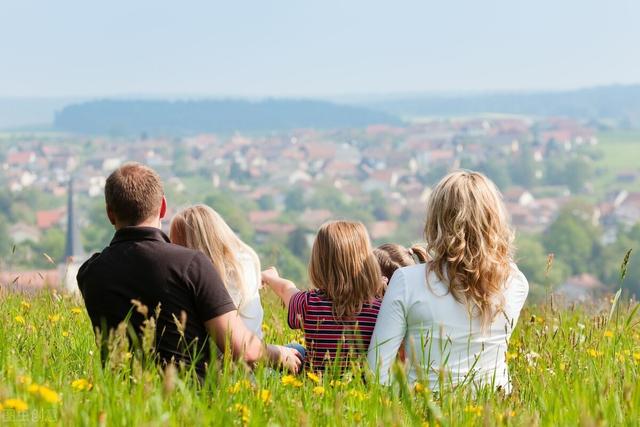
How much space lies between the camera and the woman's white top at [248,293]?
371cm

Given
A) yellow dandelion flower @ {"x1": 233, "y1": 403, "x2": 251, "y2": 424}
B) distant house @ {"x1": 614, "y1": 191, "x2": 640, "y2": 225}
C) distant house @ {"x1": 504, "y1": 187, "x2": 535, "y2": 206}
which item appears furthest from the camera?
distant house @ {"x1": 504, "y1": 187, "x2": 535, "y2": 206}

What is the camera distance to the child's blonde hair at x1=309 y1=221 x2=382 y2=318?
347 centimetres

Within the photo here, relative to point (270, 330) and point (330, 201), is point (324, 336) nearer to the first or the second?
point (270, 330)

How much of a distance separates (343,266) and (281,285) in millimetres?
486

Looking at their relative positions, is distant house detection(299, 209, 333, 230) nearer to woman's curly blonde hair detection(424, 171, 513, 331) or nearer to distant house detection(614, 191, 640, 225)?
distant house detection(614, 191, 640, 225)

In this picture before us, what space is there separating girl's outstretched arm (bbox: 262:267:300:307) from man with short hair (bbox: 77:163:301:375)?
2.85ft

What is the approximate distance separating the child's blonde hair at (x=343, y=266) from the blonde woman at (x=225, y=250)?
32cm

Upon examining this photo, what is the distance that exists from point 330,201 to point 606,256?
5347 cm

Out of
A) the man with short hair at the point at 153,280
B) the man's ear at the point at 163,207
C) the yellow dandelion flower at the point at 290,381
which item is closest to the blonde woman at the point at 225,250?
the man's ear at the point at 163,207

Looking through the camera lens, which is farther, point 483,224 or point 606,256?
point 606,256

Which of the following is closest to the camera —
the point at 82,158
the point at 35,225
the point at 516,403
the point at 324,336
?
the point at 516,403

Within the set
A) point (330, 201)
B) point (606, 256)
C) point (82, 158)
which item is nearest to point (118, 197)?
point (606, 256)

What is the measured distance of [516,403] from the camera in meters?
2.40

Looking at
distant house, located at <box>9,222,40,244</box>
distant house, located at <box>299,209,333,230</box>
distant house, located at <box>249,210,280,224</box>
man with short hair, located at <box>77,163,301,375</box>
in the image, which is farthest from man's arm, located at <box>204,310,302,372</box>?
distant house, located at <box>299,209,333,230</box>
